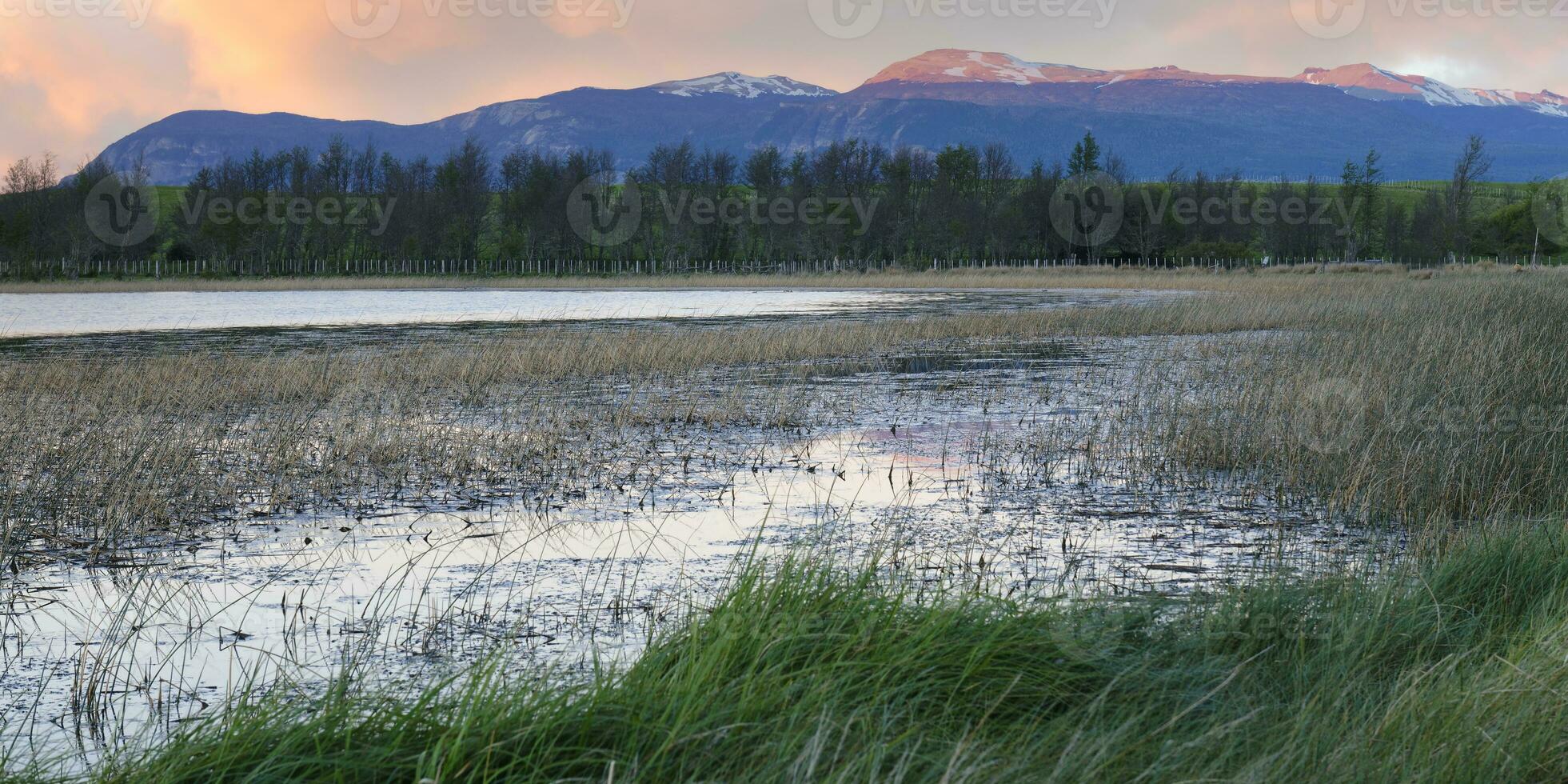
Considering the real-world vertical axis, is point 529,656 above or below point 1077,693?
below

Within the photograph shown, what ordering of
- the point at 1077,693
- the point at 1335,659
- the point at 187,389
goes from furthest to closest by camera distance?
the point at 187,389 < the point at 1335,659 < the point at 1077,693

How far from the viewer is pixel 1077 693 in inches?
170

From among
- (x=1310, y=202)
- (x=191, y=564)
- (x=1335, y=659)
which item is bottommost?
(x=191, y=564)

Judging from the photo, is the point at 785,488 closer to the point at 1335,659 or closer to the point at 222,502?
the point at 222,502

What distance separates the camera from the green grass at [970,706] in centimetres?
355

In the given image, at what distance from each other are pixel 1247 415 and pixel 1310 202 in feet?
277

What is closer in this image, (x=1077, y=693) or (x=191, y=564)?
(x=1077, y=693)

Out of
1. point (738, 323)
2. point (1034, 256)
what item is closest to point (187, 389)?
point (738, 323)
